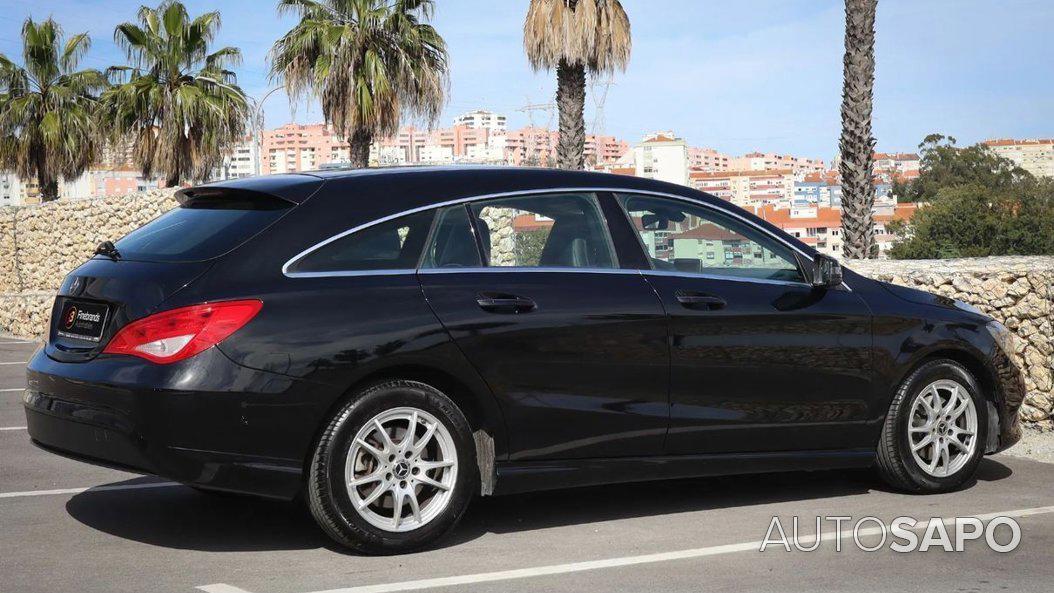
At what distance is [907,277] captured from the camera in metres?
8.79

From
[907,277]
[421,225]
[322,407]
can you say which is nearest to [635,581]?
[322,407]

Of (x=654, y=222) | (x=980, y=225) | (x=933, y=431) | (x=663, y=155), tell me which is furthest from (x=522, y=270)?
(x=663, y=155)

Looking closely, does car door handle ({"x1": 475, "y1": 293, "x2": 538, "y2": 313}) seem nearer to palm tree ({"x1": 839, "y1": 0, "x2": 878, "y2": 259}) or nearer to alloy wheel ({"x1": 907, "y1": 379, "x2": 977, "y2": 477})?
alloy wheel ({"x1": 907, "y1": 379, "x2": 977, "y2": 477})

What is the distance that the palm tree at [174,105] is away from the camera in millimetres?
28906

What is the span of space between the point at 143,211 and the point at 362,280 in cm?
1832

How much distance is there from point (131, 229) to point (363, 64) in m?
7.21

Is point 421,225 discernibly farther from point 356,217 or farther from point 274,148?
point 274,148

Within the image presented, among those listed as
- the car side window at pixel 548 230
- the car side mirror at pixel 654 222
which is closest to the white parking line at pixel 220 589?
the car side window at pixel 548 230

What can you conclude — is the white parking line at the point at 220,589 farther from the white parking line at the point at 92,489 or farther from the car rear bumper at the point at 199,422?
the white parking line at the point at 92,489

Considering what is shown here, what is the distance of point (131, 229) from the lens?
2272 centimetres

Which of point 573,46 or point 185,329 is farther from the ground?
point 573,46

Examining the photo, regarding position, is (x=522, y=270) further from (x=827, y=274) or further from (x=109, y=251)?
(x=109, y=251)

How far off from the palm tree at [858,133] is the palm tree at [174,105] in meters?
16.4

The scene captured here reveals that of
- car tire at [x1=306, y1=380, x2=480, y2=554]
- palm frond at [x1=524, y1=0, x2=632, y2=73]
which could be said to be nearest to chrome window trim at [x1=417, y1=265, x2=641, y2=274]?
car tire at [x1=306, y1=380, x2=480, y2=554]
